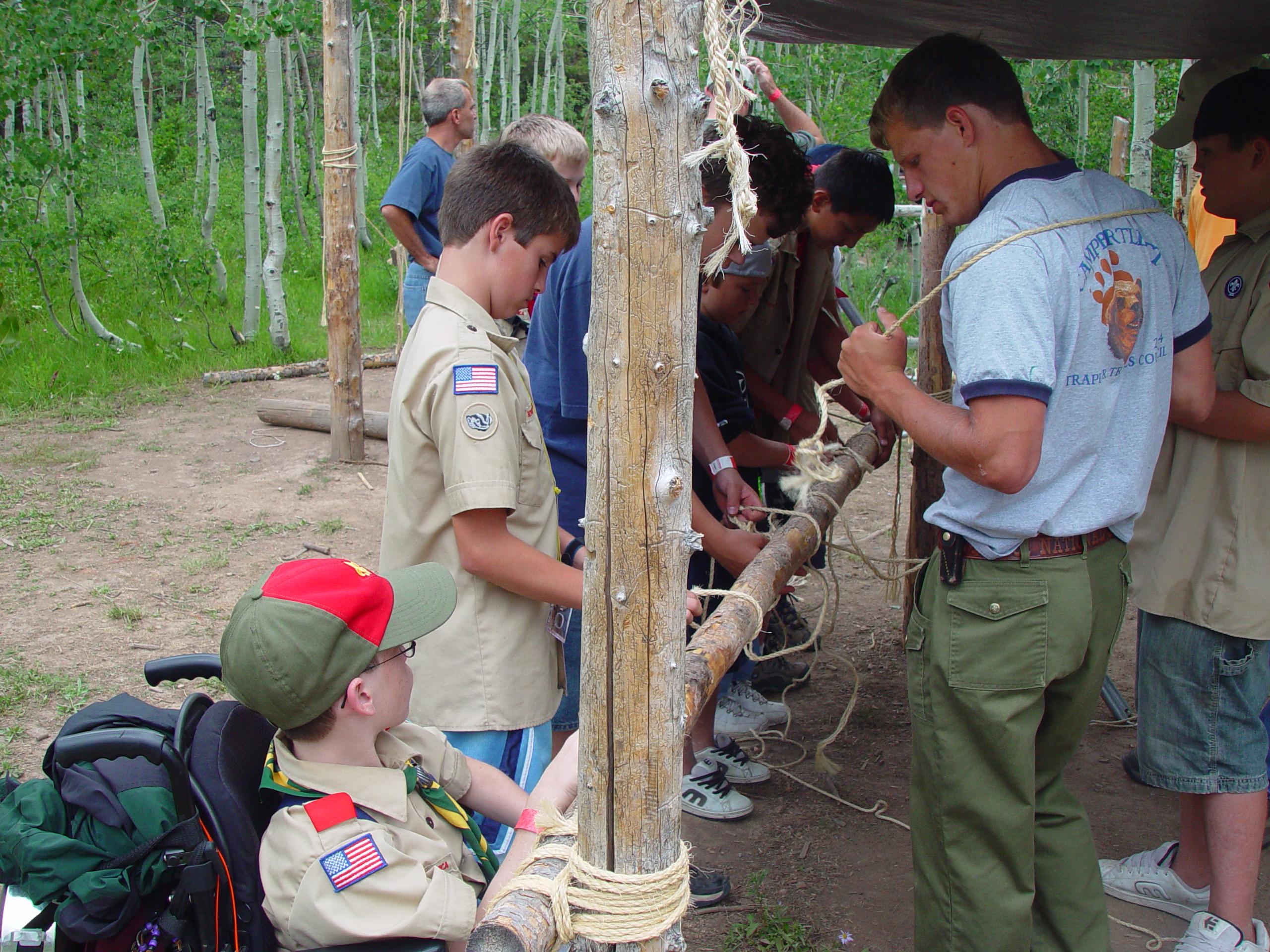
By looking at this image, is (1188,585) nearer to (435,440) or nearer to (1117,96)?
(435,440)

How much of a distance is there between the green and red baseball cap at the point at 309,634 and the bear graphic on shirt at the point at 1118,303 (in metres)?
1.37

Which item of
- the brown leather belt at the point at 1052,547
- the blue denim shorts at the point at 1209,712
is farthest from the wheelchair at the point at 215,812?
the blue denim shorts at the point at 1209,712

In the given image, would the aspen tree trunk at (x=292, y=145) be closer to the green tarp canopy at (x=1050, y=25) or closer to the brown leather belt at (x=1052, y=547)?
the green tarp canopy at (x=1050, y=25)

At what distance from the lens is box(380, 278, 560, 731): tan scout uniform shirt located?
1.85 meters

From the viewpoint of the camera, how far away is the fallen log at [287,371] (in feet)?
28.2

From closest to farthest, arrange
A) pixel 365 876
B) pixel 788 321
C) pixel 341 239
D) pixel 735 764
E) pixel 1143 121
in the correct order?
pixel 365 876
pixel 735 764
pixel 788 321
pixel 341 239
pixel 1143 121

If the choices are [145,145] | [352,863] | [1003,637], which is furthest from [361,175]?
[352,863]

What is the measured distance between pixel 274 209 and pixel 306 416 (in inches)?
125

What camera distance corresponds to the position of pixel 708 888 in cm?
275

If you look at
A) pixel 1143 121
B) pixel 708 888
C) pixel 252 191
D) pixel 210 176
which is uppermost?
pixel 1143 121

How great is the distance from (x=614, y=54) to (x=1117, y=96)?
49.5 feet

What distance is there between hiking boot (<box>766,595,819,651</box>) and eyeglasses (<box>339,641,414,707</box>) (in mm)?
2442

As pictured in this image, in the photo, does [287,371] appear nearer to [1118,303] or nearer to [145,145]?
[145,145]

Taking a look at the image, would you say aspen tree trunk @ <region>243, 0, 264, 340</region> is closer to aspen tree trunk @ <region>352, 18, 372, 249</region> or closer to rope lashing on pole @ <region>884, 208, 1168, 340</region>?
aspen tree trunk @ <region>352, 18, 372, 249</region>
